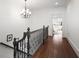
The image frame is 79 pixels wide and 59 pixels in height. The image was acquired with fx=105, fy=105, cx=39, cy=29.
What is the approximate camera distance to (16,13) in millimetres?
8297

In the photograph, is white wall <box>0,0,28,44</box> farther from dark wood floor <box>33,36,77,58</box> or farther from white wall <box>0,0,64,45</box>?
dark wood floor <box>33,36,77,58</box>

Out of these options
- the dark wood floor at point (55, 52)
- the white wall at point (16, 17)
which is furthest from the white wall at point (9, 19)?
the dark wood floor at point (55, 52)

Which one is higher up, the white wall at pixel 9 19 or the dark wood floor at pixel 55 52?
the white wall at pixel 9 19

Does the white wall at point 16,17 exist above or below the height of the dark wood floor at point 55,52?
above

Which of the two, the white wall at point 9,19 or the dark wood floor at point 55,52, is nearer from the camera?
the dark wood floor at point 55,52

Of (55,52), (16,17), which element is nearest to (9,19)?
(16,17)

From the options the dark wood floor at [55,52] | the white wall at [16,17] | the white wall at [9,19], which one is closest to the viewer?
the dark wood floor at [55,52]

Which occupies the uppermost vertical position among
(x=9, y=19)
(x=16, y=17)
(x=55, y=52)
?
(x=16, y=17)

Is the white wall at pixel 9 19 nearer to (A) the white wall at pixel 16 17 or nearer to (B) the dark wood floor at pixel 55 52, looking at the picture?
(A) the white wall at pixel 16 17

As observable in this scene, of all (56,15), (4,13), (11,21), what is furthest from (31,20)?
(4,13)

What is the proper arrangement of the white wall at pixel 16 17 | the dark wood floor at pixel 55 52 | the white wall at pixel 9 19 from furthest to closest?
the white wall at pixel 16 17, the white wall at pixel 9 19, the dark wood floor at pixel 55 52

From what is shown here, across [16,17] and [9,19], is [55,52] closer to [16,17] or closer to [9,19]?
[9,19]

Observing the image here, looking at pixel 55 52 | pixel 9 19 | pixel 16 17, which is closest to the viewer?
pixel 55 52

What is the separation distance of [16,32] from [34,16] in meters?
3.11
